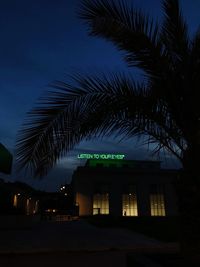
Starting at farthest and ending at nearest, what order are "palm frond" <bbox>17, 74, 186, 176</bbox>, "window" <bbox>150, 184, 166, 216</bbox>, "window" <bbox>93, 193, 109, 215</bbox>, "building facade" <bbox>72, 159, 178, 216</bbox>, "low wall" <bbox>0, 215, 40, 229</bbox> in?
"window" <bbox>150, 184, 166, 216</bbox> → "building facade" <bbox>72, 159, 178, 216</bbox> → "window" <bbox>93, 193, 109, 215</bbox> → "low wall" <bbox>0, 215, 40, 229</bbox> → "palm frond" <bbox>17, 74, 186, 176</bbox>

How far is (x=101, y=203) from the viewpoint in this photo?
60719 mm

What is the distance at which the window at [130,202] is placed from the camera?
60438 millimetres

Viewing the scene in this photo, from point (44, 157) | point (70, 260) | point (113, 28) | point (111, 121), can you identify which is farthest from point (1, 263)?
point (113, 28)

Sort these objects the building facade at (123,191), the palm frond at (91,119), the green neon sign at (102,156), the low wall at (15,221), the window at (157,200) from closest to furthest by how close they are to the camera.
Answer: the palm frond at (91,119)
the low wall at (15,221)
the building facade at (123,191)
the window at (157,200)
the green neon sign at (102,156)

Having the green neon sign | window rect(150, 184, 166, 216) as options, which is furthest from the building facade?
the green neon sign

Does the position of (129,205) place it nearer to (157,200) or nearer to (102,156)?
(157,200)

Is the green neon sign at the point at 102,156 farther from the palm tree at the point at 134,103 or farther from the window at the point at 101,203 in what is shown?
the palm tree at the point at 134,103

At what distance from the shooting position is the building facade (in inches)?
2373

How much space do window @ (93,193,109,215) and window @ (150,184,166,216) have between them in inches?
333

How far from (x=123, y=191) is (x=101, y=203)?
15.6 feet

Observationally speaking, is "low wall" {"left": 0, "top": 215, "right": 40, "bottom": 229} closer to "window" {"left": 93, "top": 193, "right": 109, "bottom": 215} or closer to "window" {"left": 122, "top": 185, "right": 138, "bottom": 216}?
"window" {"left": 93, "top": 193, "right": 109, "bottom": 215}

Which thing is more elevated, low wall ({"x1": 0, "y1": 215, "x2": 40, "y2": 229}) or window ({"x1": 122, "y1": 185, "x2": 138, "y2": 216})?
window ({"x1": 122, "y1": 185, "x2": 138, "y2": 216})

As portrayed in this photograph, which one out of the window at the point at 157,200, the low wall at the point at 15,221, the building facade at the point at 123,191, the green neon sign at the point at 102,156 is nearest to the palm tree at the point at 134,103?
the low wall at the point at 15,221

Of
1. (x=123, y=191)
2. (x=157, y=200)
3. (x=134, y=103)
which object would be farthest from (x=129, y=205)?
(x=134, y=103)
